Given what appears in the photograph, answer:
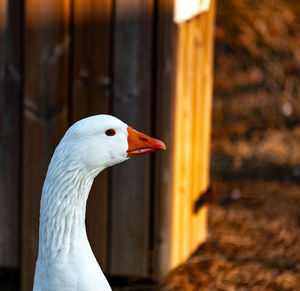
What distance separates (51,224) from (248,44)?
8745 mm

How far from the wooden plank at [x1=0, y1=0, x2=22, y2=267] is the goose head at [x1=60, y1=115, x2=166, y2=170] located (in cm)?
186

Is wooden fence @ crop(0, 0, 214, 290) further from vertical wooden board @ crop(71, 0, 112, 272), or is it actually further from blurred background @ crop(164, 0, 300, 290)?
blurred background @ crop(164, 0, 300, 290)

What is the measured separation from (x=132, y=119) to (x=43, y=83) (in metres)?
0.63

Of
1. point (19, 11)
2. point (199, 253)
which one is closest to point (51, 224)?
point (19, 11)

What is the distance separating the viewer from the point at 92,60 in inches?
175

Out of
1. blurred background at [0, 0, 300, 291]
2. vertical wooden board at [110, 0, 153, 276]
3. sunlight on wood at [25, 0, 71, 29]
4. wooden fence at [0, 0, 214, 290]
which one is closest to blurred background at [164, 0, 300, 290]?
blurred background at [0, 0, 300, 291]

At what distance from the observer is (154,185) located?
453 cm

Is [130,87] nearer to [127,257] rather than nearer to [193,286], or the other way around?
[127,257]

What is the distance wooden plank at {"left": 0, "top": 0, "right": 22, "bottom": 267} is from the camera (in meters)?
4.45

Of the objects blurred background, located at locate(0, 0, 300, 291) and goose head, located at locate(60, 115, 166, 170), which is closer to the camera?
goose head, located at locate(60, 115, 166, 170)

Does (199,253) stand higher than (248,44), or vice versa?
(248,44)

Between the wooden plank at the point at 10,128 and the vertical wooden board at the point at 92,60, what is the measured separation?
387mm

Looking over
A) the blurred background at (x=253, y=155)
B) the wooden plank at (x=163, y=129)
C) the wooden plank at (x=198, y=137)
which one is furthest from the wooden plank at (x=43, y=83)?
the blurred background at (x=253, y=155)

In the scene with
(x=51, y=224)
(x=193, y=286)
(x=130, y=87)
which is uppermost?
(x=130, y=87)
